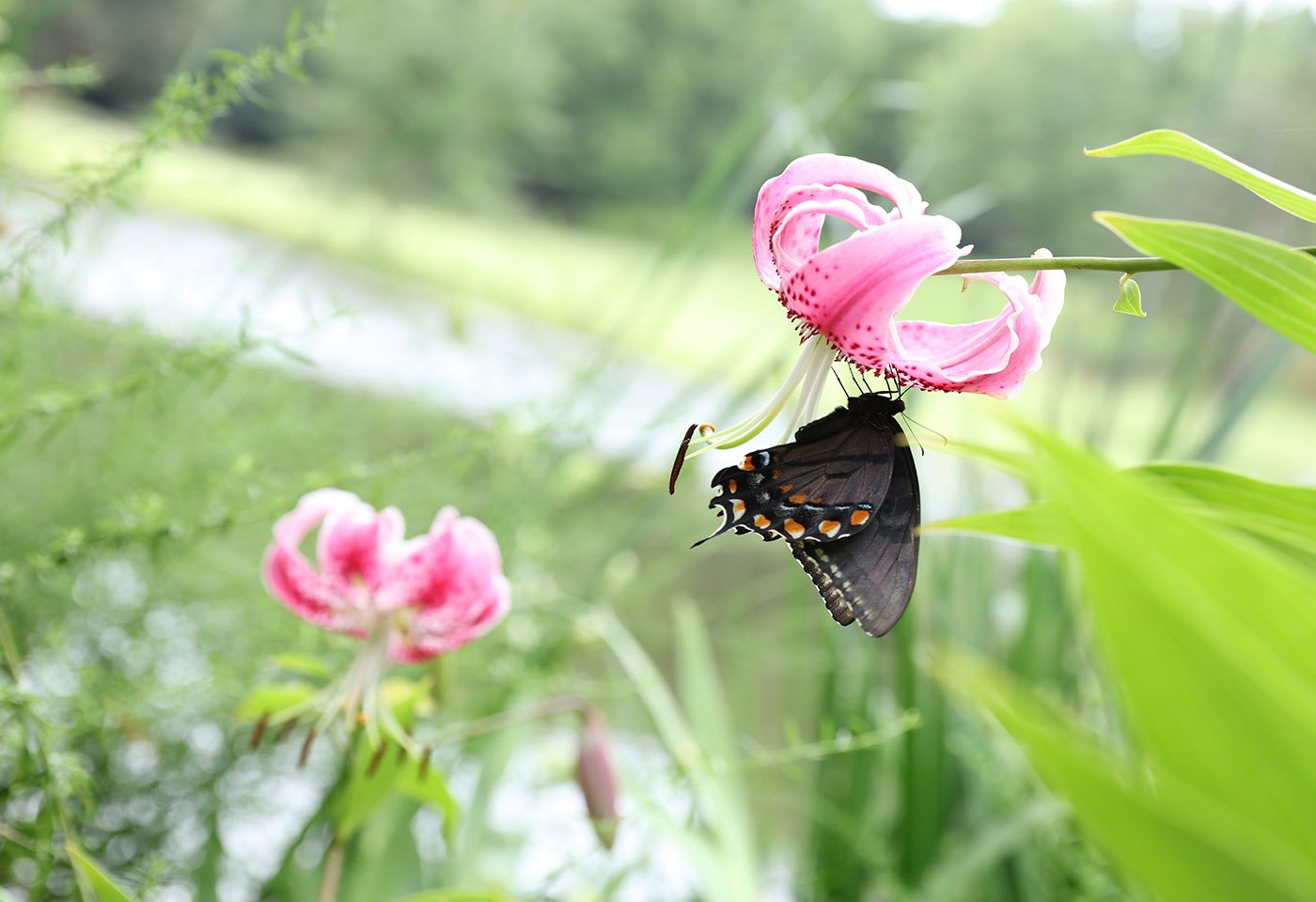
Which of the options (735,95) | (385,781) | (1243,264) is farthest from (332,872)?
(735,95)

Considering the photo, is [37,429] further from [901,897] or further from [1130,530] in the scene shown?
[1130,530]

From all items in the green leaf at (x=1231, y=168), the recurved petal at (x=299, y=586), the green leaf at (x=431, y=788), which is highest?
the green leaf at (x=1231, y=168)

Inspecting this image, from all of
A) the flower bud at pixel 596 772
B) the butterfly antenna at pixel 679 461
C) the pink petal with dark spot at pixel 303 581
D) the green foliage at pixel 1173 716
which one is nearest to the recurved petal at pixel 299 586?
the pink petal with dark spot at pixel 303 581

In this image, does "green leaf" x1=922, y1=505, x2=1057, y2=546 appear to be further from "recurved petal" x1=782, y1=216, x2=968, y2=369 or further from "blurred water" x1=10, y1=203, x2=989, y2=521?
"blurred water" x1=10, y1=203, x2=989, y2=521

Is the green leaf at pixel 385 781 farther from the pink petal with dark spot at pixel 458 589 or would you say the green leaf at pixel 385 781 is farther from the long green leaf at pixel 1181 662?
the long green leaf at pixel 1181 662

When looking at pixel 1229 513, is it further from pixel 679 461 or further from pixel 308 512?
pixel 308 512

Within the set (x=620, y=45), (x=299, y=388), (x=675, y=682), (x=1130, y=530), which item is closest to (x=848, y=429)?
(x=1130, y=530)
